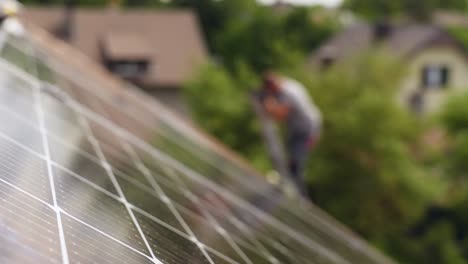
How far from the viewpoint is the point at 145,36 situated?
55375 millimetres

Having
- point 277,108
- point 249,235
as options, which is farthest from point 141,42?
point 249,235

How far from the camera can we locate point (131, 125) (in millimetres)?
8344

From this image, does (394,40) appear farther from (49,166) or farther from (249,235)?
(49,166)

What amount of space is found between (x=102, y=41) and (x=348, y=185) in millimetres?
24183

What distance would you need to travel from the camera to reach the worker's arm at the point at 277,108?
10.9 metres

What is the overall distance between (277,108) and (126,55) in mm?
42796

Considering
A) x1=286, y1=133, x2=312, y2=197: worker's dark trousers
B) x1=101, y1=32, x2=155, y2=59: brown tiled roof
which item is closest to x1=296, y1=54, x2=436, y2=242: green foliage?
x1=101, y1=32, x2=155, y2=59: brown tiled roof

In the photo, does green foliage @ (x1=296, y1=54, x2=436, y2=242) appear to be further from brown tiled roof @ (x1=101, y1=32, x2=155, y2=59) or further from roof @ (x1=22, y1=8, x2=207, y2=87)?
brown tiled roof @ (x1=101, y1=32, x2=155, y2=59)

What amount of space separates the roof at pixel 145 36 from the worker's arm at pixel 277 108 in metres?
39.9

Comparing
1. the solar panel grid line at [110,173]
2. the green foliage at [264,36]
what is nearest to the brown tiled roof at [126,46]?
the green foliage at [264,36]

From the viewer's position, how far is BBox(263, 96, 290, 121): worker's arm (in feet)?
35.9

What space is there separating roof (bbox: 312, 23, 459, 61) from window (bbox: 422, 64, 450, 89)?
69.0 inches

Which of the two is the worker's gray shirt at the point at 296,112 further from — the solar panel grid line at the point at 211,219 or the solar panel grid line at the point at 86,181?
the solar panel grid line at the point at 86,181

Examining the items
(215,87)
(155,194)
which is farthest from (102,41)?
(155,194)
